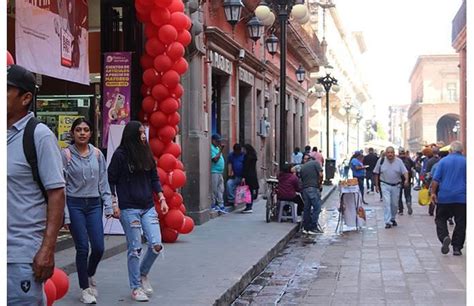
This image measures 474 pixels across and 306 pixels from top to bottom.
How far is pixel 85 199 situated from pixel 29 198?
3.24m

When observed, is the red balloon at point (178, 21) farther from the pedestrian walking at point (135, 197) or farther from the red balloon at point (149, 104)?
the pedestrian walking at point (135, 197)

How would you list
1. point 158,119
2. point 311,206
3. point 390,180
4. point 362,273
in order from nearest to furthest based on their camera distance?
point 362,273, point 158,119, point 311,206, point 390,180

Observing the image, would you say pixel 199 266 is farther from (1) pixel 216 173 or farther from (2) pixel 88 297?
(1) pixel 216 173

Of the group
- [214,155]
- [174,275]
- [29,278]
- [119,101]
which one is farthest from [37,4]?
[214,155]

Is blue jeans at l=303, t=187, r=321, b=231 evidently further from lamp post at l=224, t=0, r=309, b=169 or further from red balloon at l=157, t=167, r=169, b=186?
red balloon at l=157, t=167, r=169, b=186

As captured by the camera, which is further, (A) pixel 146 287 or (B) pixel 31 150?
(A) pixel 146 287

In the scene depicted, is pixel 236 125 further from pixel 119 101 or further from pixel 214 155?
pixel 119 101

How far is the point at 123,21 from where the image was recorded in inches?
477

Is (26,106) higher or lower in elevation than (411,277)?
higher

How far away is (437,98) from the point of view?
9956cm

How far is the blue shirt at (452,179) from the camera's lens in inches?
431

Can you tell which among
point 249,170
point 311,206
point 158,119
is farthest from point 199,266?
point 249,170

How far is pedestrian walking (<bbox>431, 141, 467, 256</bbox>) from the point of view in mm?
10953
